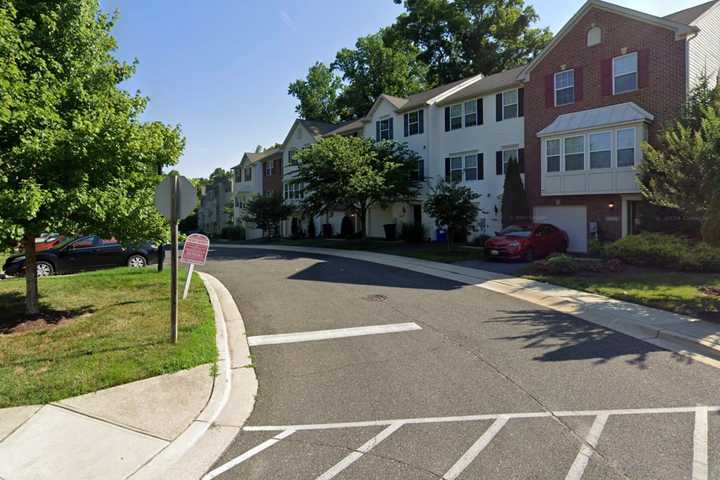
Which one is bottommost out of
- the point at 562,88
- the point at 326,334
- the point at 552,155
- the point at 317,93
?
the point at 326,334

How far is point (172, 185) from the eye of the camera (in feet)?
22.3

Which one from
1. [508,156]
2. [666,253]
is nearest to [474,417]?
[666,253]

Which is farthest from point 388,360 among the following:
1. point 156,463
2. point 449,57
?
point 449,57

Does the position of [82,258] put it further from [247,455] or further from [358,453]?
[358,453]

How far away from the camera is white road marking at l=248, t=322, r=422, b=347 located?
754 cm

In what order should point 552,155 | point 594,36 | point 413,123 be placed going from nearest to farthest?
point 594,36 < point 552,155 < point 413,123

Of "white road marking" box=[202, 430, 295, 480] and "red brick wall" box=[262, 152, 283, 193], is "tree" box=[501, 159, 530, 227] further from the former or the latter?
"red brick wall" box=[262, 152, 283, 193]

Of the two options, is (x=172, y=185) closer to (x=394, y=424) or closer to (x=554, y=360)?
(x=394, y=424)

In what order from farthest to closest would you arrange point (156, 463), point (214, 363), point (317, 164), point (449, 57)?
point (449, 57) < point (317, 164) < point (214, 363) < point (156, 463)

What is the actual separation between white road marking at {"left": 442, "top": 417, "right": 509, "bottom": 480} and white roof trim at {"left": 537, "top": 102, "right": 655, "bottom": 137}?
17334mm

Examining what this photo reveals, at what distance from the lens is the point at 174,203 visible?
22.3ft

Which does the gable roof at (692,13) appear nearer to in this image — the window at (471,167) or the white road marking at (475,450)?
the window at (471,167)

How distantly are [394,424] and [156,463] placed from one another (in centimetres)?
216

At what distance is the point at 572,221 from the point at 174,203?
1865 cm
